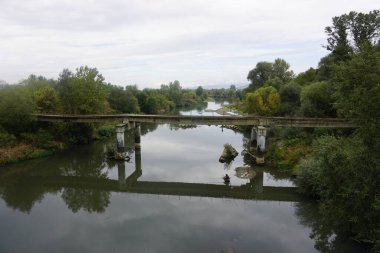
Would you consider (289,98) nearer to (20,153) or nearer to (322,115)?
(322,115)

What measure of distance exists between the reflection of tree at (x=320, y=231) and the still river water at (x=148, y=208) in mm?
118

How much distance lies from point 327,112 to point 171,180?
26.6 metres

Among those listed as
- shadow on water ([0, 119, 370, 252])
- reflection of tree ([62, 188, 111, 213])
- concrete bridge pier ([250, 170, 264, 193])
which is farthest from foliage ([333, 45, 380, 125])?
reflection of tree ([62, 188, 111, 213])

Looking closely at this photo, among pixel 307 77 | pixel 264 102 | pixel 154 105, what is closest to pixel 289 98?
pixel 264 102

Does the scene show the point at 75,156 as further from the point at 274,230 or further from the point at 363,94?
the point at 363,94

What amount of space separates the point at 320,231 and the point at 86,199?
68.3 ft

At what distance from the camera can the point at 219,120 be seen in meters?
43.2

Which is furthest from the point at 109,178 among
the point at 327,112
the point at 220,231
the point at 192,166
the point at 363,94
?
the point at 327,112

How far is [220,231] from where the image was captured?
72.6 ft

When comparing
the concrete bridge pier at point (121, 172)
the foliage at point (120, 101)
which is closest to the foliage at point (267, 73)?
the foliage at point (120, 101)

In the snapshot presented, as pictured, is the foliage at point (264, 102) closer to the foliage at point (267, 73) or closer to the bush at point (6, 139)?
the foliage at point (267, 73)

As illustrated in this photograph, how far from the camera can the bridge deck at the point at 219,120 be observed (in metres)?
39.0

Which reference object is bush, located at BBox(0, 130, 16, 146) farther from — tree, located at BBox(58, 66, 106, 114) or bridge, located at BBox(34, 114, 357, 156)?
tree, located at BBox(58, 66, 106, 114)

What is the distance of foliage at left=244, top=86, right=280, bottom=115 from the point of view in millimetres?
59938
